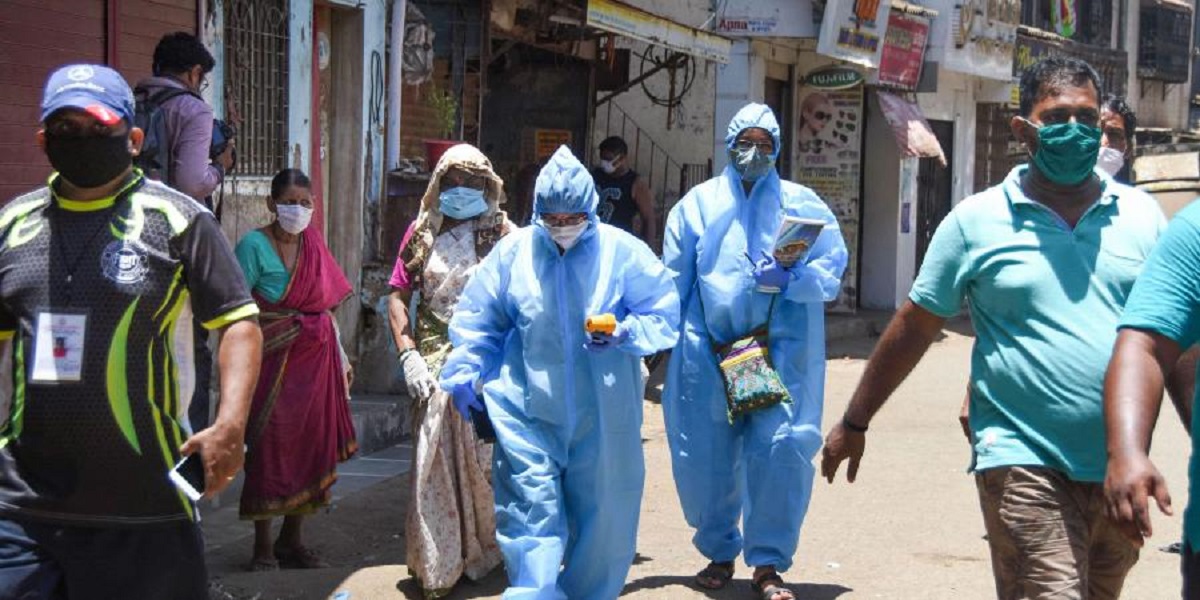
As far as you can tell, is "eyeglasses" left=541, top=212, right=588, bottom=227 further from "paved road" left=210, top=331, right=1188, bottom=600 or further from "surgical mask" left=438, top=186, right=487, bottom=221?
"paved road" left=210, top=331, right=1188, bottom=600

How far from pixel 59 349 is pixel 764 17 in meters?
14.1

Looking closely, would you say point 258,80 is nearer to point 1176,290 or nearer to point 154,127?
point 154,127

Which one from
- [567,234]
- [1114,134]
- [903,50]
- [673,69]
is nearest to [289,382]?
[567,234]

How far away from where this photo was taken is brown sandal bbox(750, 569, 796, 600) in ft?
22.5

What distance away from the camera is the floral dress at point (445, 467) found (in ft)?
22.7

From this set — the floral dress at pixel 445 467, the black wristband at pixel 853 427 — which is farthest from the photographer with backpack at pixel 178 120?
the black wristband at pixel 853 427

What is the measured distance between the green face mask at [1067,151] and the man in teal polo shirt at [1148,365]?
1129 millimetres

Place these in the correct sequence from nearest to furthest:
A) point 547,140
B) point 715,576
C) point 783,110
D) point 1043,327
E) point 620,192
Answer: point 1043,327 < point 715,576 < point 620,192 < point 547,140 < point 783,110

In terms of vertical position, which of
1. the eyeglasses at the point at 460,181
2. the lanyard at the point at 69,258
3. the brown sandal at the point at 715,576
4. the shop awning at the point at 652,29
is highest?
the shop awning at the point at 652,29

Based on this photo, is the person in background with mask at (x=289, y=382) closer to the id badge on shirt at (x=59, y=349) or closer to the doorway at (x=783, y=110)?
the id badge on shirt at (x=59, y=349)

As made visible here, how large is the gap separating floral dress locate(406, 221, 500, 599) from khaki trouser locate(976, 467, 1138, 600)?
2.90 metres

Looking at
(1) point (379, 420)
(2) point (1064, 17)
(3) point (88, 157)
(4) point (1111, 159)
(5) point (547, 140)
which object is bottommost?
(1) point (379, 420)

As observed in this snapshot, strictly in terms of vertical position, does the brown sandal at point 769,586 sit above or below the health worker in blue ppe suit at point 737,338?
below

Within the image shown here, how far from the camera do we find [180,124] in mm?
6797
